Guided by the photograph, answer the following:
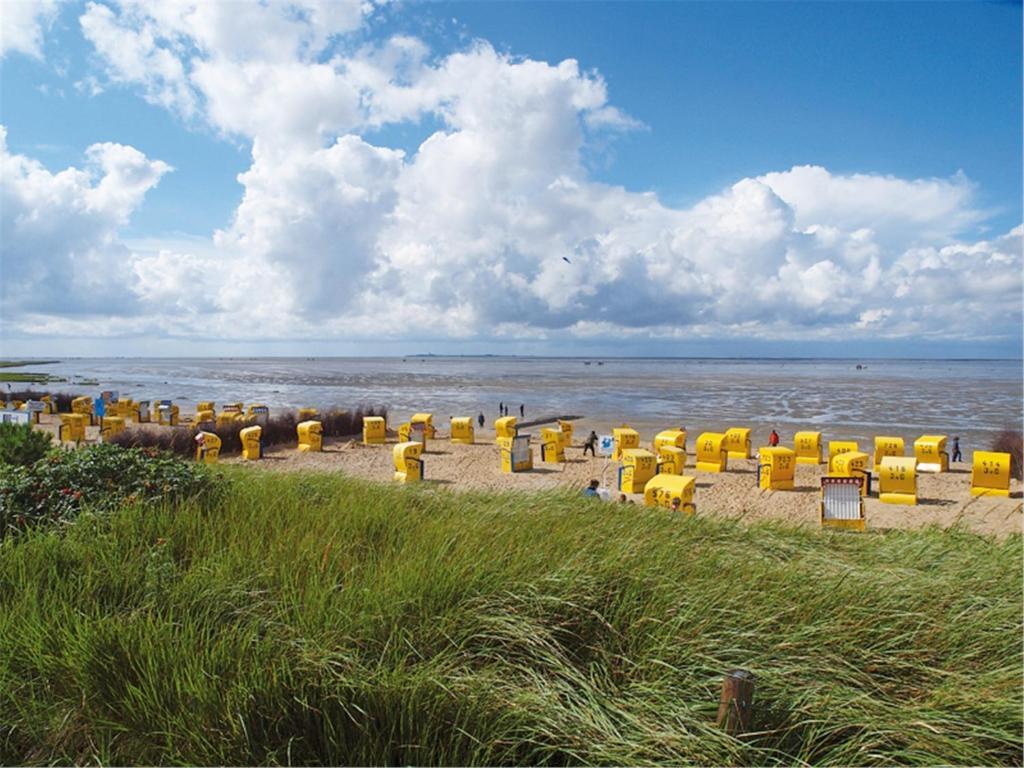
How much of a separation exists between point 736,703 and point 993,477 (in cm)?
1689

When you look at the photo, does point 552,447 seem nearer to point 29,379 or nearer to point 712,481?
point 712,481

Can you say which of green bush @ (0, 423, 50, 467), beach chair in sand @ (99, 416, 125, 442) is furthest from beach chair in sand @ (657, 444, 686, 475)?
beach chair in sand @ (99, 416, 125, 442)

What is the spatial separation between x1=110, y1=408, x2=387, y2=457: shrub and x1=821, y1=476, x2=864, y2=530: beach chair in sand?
613 inches

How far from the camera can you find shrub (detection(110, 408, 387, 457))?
2017 cm

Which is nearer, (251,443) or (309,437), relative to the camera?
(251,443)

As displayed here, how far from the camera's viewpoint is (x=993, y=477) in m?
15.6

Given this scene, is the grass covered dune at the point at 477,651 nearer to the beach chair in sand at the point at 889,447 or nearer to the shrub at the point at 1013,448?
the beach chair in sand at the point at 889,447

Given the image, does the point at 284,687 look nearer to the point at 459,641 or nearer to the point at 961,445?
the point at 459,641

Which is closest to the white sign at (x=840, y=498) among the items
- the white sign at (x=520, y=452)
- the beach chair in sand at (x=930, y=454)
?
the beach chair in sand at (x=930, y=454)

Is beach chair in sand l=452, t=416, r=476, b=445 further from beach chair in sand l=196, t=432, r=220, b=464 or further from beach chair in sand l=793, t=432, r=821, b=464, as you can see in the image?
beach chair in sand l=793, t=432, r=821, b=464

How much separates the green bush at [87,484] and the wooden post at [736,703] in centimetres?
516

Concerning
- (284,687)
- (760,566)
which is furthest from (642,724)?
(760,566)

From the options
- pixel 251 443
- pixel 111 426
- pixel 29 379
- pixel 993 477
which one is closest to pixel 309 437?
pixel 251 443

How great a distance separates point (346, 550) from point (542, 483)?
12.9 m
